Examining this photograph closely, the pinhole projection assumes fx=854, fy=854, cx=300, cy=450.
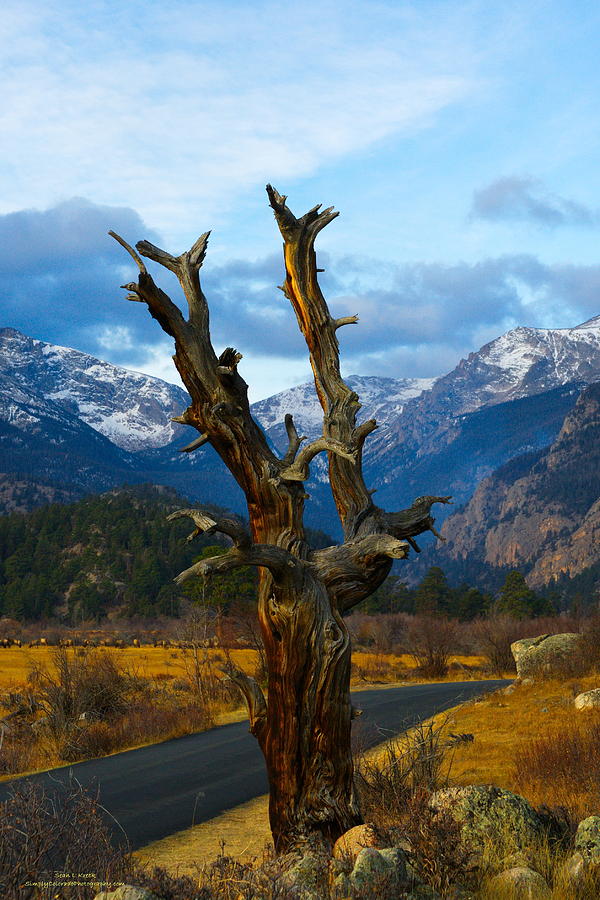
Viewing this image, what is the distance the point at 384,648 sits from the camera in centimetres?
6247

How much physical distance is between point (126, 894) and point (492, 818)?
151 inches

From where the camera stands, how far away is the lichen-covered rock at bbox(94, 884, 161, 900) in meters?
5.17

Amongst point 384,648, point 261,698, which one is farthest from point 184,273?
point 384,648

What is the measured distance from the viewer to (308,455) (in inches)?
344

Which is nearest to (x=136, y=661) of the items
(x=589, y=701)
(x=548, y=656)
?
(x=548, y=656)

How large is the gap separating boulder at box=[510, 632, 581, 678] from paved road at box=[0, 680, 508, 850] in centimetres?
828

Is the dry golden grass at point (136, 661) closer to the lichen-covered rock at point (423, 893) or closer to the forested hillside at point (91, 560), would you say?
the lichen-covered rock at point (423, 893)

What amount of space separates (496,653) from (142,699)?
78.6 ft

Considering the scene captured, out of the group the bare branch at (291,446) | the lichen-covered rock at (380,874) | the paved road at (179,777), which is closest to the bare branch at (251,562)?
the bare branch at (291,446)

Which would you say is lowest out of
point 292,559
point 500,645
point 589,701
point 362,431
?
point 500,645

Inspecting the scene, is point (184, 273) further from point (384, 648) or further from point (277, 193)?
point (384, 648)

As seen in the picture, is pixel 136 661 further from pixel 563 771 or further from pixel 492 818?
pixel 492 818

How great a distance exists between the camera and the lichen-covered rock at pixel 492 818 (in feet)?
24.6

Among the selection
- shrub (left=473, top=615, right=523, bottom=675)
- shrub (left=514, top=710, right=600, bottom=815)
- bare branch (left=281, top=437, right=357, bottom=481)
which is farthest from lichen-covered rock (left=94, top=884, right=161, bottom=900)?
shrub (left=473, top=615, right=523, bottom=675)
